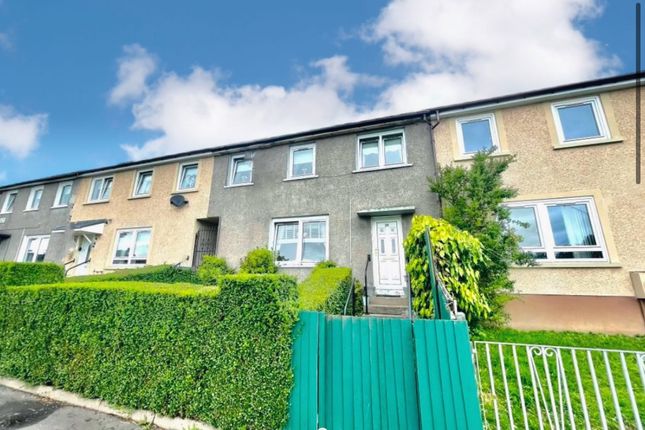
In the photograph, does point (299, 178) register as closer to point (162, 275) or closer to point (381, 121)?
point (381, 121)

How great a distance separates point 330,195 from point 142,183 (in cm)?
1053

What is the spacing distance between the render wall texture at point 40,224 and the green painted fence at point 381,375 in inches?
636

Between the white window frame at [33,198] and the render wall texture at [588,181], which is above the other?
the white window frame at [33,198]

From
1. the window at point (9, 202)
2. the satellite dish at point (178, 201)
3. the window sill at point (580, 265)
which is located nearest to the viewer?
the window sill at point (580, 265)

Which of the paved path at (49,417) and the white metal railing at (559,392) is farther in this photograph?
the paved path at (49,417)

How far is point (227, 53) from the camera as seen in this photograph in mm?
11680

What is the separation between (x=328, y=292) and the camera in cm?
500

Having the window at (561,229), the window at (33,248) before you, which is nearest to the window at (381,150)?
the window at (561,229)

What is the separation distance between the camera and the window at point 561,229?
6688 millimetres

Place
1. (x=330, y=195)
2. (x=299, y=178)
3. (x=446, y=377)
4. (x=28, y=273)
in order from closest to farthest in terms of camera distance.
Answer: (x=446, y=377) → (x=28, y=273) → (x=330, y=195) → (x=299, y=178)

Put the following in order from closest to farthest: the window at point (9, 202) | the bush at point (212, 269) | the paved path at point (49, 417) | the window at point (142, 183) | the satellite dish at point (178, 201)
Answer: the paved path at point (49, 417) < the bush at point (212, 269) < the satellite dish at point (178, 201) < the window at point (142, 183) < the window at point (9, 202)

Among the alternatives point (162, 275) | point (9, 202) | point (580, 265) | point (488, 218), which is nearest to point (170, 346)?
point (162, 275)

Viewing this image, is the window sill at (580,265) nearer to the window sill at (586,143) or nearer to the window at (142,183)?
the window sill at (586,143)

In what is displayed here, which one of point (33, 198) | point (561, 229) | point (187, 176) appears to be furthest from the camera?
point (33, 198)
